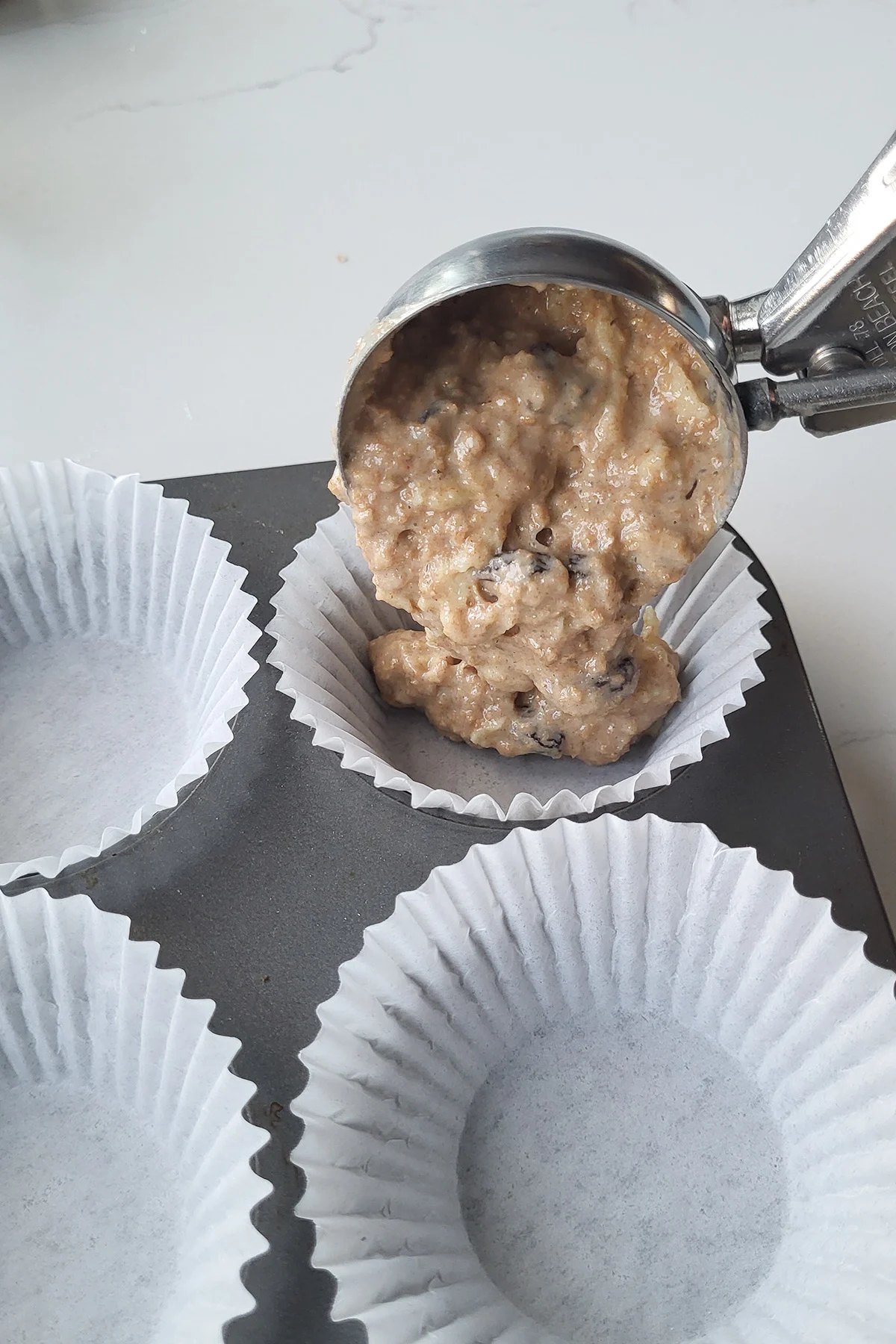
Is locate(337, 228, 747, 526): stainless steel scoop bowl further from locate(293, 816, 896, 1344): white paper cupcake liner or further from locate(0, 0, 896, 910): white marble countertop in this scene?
locate(0, 0, 896, 910): white marble countertop

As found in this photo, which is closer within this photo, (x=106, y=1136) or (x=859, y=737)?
(x=106, y=1136)

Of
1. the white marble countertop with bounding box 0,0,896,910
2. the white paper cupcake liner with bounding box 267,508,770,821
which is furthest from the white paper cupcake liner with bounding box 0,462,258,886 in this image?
the white marble countertop with bounding box 0,0,896,910

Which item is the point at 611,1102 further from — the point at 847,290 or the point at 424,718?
the point at 847,290

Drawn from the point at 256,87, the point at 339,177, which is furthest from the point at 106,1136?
the point at 256,87

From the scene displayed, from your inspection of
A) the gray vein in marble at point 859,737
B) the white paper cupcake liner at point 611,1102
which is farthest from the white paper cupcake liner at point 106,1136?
the gray vein in marble at point 859,737

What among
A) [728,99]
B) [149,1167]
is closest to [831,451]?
[728,99]

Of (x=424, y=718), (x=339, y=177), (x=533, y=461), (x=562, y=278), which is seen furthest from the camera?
(x=339, y=177)
